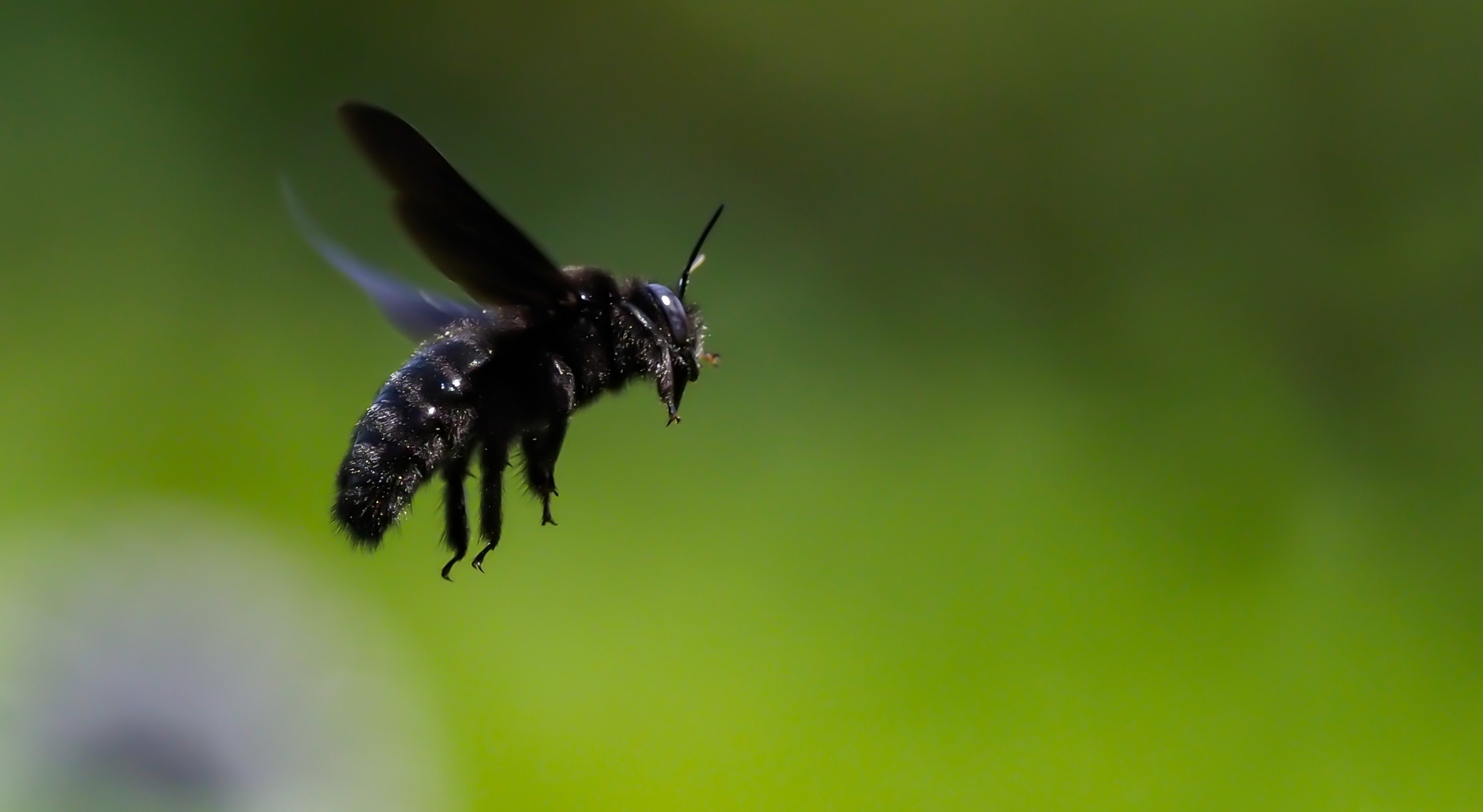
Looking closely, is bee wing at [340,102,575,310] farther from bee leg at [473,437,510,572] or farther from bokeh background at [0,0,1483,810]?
bokeh background at [0,0,1483,810]

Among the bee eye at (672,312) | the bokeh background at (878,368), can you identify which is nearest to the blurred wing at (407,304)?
the bee eye at (672,312)

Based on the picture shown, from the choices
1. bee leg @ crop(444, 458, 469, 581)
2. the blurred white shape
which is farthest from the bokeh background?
bee leg @ crop(444, 458, 469, 581)

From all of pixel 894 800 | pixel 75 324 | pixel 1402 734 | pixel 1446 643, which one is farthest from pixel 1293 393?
pixel 75 324

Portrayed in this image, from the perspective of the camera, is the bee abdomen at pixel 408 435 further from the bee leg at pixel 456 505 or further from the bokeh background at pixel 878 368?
the bokeh background at pixel 878 368

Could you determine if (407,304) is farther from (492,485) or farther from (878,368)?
(878,368)

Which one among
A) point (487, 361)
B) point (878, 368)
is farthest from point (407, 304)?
point (878, 368)

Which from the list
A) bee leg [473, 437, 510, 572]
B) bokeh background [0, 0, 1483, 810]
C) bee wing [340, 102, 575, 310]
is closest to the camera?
bee wing [340, 102, 575, 310]
